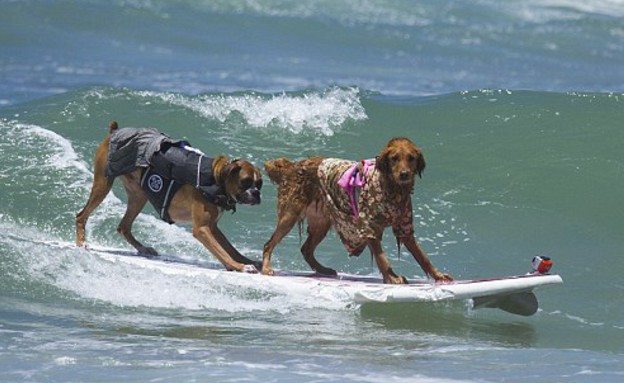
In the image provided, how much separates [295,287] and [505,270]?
9.52 feet

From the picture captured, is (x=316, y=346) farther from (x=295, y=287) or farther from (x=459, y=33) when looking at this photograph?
(x=459, y=33)

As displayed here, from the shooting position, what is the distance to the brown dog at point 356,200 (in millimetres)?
10133

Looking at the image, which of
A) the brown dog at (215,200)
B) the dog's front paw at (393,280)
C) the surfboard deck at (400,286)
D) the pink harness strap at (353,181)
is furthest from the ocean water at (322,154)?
the pink harness strap at (353,181)

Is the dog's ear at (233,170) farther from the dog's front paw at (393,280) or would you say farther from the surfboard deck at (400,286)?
the dog's front paw at (393,280)

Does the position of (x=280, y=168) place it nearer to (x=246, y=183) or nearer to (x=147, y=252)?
(x=246, y=183)

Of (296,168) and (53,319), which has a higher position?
(296,168)

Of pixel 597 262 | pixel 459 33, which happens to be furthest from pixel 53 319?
pixel 459 33

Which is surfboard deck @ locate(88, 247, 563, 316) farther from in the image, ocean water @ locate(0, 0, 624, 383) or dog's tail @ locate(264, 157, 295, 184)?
dog's tail @ locate(264, 157, 295, 184)

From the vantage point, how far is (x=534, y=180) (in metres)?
15.7

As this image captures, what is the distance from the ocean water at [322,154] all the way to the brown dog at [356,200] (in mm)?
549

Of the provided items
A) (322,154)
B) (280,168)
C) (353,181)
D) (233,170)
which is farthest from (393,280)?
(322,154)

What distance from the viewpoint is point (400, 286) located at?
1023 centimetres

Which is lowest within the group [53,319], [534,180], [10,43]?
[53,319]

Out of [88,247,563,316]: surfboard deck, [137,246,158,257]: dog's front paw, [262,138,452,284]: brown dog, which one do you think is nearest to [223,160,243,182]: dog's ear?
[262,138,452,284]: brown dog
